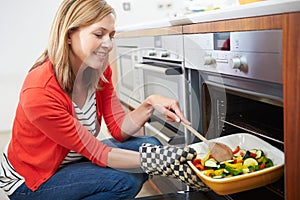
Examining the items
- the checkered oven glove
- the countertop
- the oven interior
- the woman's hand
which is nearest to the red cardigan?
the checkered oven glove

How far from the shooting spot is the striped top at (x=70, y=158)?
46.2 inches

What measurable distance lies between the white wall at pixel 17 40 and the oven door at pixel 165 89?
197cm

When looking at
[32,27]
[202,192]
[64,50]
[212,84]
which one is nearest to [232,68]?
[212,84]

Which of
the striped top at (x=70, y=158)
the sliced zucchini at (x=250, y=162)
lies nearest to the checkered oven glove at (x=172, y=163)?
the sliced zucchini at (x=250, y=162)

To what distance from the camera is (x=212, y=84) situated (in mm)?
1139

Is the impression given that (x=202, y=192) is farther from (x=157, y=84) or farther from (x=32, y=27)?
(x=32, y=27)

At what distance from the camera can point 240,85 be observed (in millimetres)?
973

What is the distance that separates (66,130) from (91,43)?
284mm

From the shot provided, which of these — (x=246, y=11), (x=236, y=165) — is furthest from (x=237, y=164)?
(x=246, y=11)

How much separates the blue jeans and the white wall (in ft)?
7.58

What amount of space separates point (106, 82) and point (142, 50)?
1.14 feet

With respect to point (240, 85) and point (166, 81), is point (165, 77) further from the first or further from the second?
point (240, 85)

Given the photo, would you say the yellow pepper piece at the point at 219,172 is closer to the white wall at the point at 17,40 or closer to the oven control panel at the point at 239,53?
the oven control panel at the point at 239,53

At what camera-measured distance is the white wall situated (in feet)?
10.6
